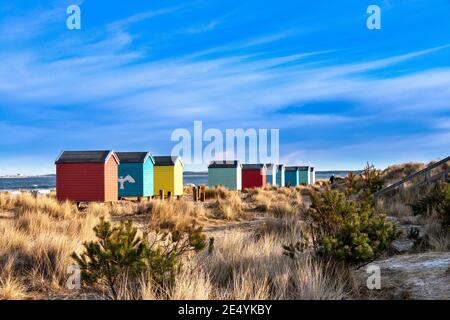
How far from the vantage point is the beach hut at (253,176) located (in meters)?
47.8

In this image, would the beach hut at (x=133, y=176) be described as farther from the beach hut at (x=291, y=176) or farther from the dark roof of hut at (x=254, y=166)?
the beach hut at (x=291, y=176)

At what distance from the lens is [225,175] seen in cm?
4219

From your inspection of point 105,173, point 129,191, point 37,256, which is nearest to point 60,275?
point 37,256

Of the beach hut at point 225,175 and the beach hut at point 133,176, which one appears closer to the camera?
the beach hut at point 133,176

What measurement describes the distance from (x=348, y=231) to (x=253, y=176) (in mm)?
40477

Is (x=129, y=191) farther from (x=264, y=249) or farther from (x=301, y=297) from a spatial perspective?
(x=301, y=297)

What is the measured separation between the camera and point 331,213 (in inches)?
361

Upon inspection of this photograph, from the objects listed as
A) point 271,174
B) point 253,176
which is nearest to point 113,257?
point 253,176

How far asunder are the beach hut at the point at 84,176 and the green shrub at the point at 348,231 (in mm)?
16411

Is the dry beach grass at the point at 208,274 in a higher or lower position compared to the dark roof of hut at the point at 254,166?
lower

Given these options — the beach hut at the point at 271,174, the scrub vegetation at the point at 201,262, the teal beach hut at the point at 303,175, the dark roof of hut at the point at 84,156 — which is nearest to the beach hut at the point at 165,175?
the dark roof of hut at the point at 84,156

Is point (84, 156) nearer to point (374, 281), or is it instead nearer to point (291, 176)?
Answer: point (374, 281)

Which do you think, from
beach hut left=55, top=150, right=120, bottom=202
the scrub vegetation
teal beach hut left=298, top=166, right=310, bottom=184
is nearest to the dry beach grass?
the scrub vegetation

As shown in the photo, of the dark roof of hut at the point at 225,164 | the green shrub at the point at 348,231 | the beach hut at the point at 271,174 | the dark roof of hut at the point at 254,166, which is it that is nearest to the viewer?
the green shrub at the point at 348,231
